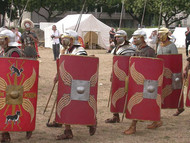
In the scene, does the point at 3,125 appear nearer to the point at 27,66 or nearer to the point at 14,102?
the point at 14,102

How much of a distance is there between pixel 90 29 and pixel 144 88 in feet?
74.7

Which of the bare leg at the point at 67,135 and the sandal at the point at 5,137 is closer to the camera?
the sandal at the point at 5,137

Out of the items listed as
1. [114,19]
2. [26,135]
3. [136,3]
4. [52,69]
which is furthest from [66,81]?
[114,19]

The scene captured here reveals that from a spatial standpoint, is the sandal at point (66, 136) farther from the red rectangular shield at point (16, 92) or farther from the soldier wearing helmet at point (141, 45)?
the soldier wearing helmet at point (141, 45)

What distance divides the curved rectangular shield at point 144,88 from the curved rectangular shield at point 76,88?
75 centimetres

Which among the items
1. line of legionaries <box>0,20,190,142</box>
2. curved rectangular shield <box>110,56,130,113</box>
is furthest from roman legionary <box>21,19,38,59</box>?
line of legionaries <box>0,20,190,142</box>

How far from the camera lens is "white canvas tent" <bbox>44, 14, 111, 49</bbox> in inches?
1144

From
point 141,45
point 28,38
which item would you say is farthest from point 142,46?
point 28,38

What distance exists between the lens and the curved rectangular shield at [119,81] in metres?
Answer: 7.49

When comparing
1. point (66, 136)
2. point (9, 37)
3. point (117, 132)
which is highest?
point (9, 37)

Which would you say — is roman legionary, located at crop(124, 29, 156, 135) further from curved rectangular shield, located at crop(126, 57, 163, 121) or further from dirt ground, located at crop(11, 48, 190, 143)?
dirt ground, located at crop(11, 48, 190, 143)

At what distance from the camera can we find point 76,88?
6.25 m

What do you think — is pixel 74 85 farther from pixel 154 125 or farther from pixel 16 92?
pixel 154 125

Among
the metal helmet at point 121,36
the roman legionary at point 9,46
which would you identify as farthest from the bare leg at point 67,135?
the metal helmet at point 121,36
